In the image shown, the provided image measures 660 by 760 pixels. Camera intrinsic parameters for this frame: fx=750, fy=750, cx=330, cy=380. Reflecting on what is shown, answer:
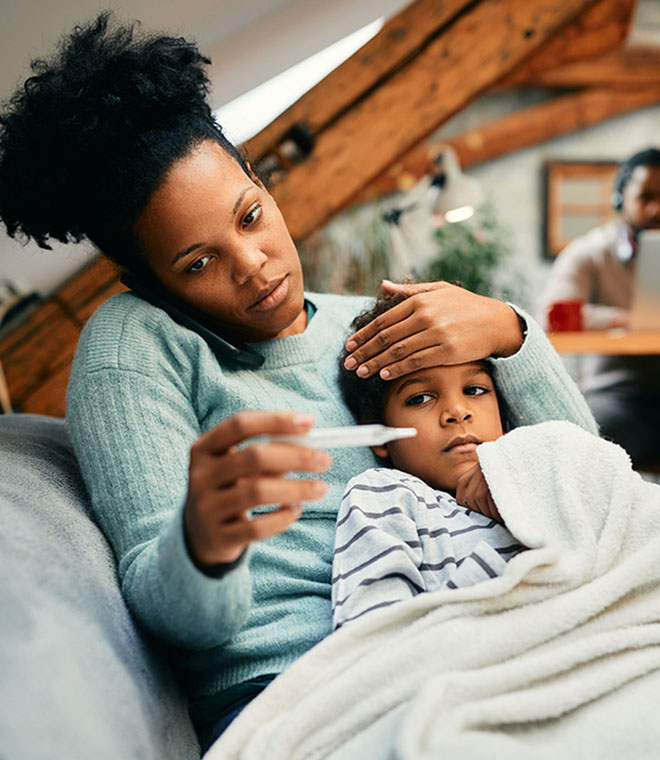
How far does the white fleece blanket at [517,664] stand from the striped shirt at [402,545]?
0.16 feet

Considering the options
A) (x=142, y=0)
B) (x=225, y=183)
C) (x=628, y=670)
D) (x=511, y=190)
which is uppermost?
(x=142, y=0)

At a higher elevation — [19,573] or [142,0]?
[142,0]

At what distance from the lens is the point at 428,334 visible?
1.11m

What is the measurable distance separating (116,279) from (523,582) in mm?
1739

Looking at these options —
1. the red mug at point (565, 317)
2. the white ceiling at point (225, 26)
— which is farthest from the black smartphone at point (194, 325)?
the red mug at point (565, 317)

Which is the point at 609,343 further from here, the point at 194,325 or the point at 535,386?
the point at 194,325

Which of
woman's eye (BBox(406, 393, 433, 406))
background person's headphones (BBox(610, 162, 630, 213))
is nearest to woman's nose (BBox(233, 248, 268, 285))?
woman's eye (BBox(406, 393, 433, 406))

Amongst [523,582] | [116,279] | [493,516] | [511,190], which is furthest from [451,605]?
[511,190]

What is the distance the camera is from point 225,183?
1.03m

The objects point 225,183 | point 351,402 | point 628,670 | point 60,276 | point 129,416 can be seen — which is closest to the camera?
point 628,670

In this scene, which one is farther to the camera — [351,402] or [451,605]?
[351,402]

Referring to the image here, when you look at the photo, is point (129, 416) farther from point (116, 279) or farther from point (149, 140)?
point (116, 279)

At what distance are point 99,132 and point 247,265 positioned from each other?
0.26m

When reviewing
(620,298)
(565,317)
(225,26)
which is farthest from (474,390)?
(620,298)
